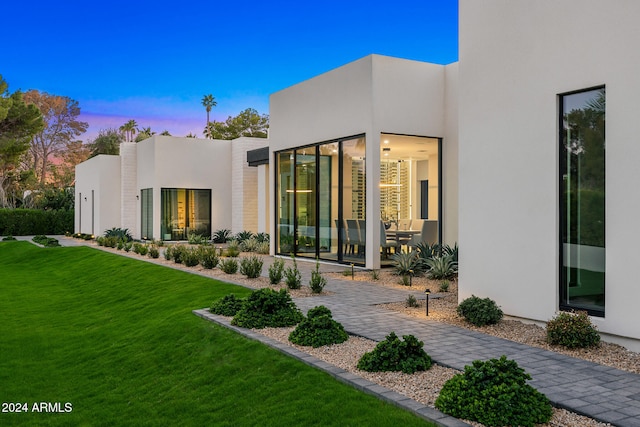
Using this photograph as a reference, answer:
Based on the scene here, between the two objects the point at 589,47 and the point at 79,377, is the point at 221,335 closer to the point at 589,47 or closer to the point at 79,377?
the point at 79,377

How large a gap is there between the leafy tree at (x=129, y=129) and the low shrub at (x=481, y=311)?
5648 cm

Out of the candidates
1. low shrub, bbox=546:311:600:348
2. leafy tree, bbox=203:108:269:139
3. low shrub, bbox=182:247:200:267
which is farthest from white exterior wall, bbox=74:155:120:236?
low shrub, bbox=546:311:600:348

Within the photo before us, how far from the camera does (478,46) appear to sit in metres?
7.23

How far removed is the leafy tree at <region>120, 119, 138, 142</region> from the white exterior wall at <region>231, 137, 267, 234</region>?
37.9m

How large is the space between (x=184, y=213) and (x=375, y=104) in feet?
45.1

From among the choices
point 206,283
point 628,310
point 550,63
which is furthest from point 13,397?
point 550,63

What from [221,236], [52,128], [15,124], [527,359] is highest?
[52,128]

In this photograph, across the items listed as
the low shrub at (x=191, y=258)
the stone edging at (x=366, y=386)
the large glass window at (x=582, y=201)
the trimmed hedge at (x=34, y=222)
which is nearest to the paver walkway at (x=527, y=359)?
the stone edging at (x=366, y=386)

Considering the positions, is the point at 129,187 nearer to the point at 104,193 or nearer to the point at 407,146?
the point at 104,193

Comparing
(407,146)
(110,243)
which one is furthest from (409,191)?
(110,243)

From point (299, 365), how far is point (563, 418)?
7.43 feet

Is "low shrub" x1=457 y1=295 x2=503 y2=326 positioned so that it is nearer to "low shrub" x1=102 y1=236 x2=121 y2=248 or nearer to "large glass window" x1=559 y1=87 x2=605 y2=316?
"large glass window" x1=559 y1=87 x2=605 y2=316

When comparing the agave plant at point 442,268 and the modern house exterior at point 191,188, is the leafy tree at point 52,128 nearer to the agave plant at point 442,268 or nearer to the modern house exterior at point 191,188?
the modern house exterior at point 191,188

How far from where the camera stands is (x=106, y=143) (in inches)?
2149
